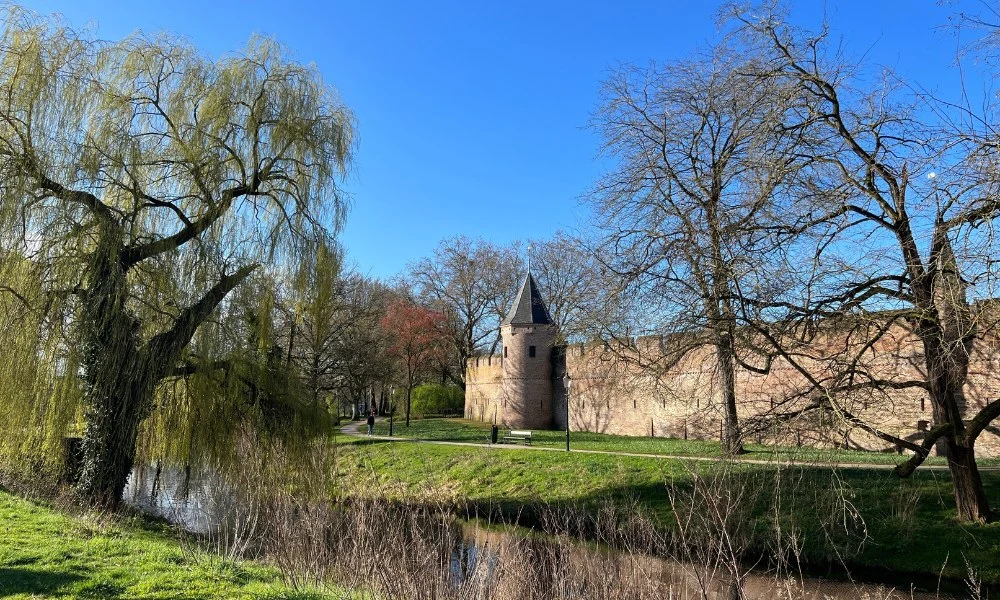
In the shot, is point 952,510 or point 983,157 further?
point 952,510

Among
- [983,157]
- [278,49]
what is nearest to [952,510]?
[983,157]

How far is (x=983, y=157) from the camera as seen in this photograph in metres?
5.37

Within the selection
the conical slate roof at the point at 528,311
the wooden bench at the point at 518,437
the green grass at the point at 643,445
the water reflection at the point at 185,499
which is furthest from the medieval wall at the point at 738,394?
the water reflection at the point at 185,499

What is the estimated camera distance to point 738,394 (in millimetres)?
19578

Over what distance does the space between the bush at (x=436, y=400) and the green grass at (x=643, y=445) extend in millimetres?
4618

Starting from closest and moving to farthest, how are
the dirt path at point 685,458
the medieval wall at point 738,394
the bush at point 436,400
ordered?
the medieval wall at point 738,394
the dirt path at point 685,458
the bush at point 436,400

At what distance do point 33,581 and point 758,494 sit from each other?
9.28 metres

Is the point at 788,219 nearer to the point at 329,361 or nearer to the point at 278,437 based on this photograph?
the point at 278,437

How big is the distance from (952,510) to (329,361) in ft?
68.3

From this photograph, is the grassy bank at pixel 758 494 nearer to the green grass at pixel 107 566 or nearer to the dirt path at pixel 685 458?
the dirt path at pixel 685 458

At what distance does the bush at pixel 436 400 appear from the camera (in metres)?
38.0

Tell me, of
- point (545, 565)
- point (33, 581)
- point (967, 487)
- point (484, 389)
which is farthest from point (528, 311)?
point (33, 581)

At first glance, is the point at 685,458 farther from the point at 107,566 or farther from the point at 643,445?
the point at 643,445

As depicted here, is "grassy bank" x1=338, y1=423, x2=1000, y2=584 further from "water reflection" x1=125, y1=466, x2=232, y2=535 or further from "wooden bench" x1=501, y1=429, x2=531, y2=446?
"wooden bench" x1=501, y1=429, x2=531, y2=446
